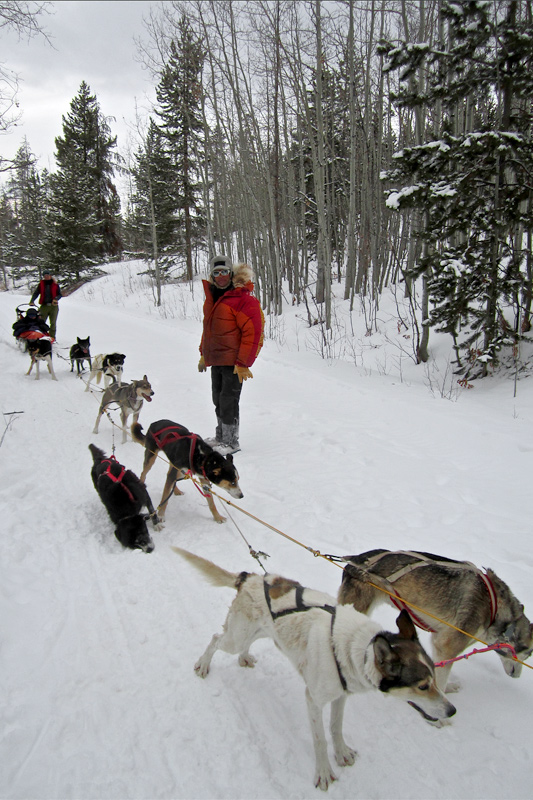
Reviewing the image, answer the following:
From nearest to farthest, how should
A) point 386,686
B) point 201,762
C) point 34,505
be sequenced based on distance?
point 386,686
point 201,762
point 34,505

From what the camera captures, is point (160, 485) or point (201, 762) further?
point (160, 485)

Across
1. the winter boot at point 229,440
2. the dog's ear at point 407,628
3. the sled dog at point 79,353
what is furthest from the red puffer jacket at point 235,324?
the sled dog at point 79,353

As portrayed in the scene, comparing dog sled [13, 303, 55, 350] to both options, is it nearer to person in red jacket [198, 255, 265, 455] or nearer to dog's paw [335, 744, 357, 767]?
person in red jacket [198, 255, 265, 455]

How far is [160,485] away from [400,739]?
362 centimetres

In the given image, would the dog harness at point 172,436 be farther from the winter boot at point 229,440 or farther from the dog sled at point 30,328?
the dog sled at point 30,328

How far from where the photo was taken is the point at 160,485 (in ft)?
16.4

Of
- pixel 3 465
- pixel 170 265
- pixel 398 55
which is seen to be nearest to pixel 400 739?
pixel 3 465

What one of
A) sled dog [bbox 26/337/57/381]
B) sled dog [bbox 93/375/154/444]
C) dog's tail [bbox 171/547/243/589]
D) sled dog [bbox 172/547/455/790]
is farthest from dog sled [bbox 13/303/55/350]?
sled dog [bbox 172/547/455/790]

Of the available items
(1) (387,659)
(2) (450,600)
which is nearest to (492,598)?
(2) (450,600)

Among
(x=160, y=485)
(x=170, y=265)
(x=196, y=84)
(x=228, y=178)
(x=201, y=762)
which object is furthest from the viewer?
(x=170, y=265)

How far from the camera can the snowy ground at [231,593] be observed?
196 centimetres

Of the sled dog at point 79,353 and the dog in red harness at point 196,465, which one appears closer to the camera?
the dog in red harness at point 196,465

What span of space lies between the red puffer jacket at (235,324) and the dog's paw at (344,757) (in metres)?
3.94

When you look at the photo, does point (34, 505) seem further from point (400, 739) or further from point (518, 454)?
point (518, 454)
